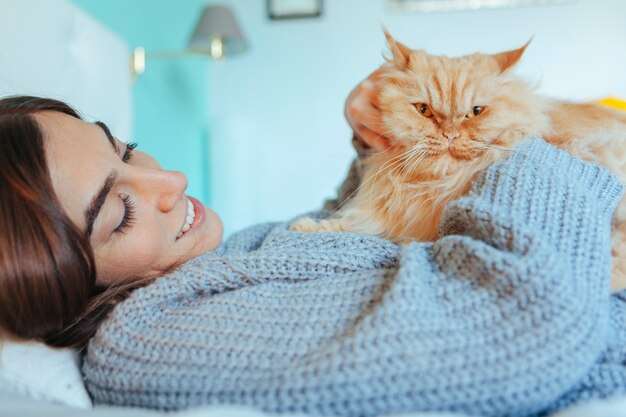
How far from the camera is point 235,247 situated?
1140 millimetres

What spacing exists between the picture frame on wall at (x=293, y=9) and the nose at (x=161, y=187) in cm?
282

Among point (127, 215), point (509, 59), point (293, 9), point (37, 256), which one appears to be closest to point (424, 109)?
point (509, 59)

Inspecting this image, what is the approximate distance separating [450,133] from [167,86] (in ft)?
7.82

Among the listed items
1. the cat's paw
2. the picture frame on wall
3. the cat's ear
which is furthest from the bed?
the picture frame on wall

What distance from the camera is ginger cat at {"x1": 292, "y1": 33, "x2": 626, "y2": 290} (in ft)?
3.21

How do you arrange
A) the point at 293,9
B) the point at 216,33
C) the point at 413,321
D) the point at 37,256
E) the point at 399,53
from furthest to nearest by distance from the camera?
the point at 293,9 → the point at 216,33 → the point at 399,53 → the point at 37,256 → the point at 413,321

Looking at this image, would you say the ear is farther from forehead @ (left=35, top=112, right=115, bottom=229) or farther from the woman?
forehead @ (left=35, top=112, right=115, bottom=229)

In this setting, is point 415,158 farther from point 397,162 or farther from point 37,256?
point 37,256

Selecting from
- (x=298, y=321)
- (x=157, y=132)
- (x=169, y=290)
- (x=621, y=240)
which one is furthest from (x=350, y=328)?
(x=157, y=132)

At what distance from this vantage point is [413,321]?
2.06ft

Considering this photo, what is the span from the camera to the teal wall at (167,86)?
2.50m

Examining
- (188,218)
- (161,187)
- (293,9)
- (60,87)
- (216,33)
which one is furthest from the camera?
(293,9)

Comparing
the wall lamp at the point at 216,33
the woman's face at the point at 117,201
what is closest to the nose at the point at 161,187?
the woman's face at the point at 117,201

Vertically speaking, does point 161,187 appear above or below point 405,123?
below
